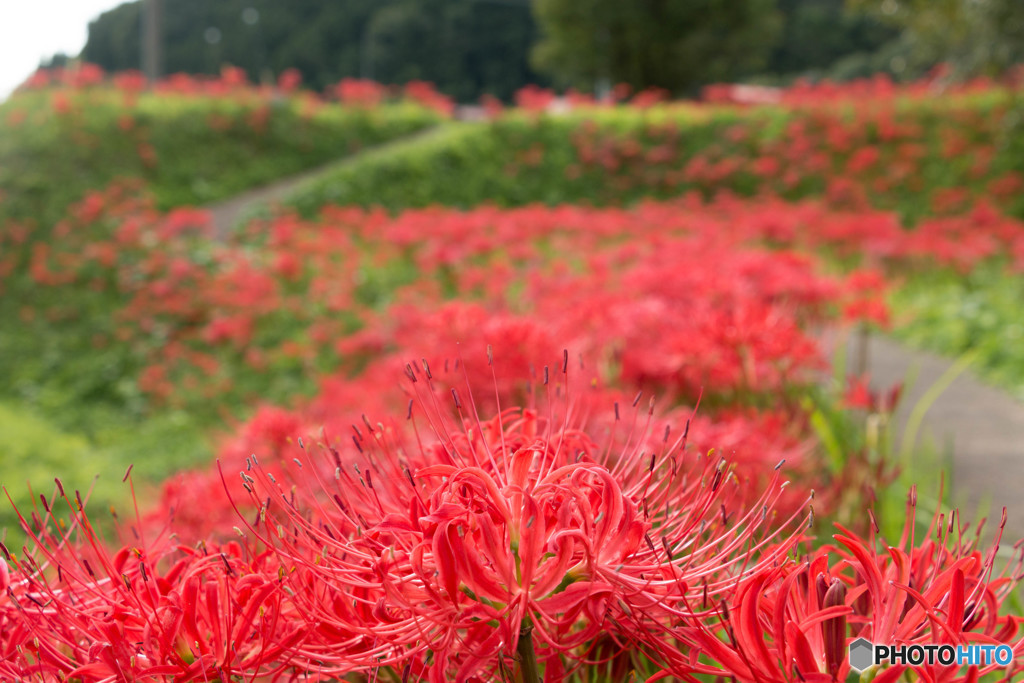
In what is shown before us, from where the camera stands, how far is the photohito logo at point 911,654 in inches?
28.6

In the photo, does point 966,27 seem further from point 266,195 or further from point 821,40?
point 821,40

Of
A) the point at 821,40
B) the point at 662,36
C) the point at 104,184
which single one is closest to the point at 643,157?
the point at 104,184

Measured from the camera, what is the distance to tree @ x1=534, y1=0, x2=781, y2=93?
2023 cm

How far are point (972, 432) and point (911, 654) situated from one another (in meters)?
3.68

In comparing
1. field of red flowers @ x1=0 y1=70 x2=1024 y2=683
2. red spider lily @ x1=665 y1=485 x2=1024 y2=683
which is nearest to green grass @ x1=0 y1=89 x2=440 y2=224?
field of red flowers @ x1=0 y1=70 x2=1024 y2=683

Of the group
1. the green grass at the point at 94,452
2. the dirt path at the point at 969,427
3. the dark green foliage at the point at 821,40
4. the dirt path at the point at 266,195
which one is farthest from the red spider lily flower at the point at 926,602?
the dark green foliage at the point at 821,40

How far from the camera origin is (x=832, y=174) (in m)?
12.1

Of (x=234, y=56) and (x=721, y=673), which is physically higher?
(x=234, y=56)

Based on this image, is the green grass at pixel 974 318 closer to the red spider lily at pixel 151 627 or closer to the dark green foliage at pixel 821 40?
the red spider lily at pixel 151 627

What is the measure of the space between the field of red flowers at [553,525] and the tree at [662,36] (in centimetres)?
1624

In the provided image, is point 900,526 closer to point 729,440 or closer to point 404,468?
point 729,440

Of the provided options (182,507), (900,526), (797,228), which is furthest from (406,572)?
(797,228)

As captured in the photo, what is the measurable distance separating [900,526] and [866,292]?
4.78 ft

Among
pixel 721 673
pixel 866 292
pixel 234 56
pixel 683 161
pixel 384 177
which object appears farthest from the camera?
pixel 234 56
